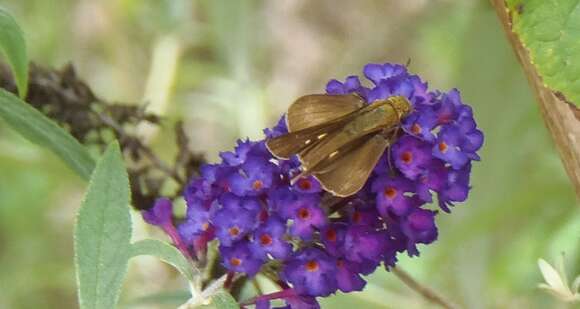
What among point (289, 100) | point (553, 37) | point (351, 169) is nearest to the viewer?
point (351, 169)

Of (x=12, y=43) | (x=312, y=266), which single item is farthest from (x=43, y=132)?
(x=312, y=266)

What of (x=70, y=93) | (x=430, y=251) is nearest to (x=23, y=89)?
(x=70, y=93)

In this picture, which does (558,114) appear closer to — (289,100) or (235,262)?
(235,262)

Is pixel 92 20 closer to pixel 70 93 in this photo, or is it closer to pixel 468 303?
pixel 468 303

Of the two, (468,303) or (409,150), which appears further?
(468,303)

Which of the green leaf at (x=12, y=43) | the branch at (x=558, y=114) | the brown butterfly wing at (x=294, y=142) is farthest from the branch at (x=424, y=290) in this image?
the green leaf at (x=12, y=43)

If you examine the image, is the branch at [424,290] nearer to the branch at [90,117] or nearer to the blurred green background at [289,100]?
the branch at [90,117]
